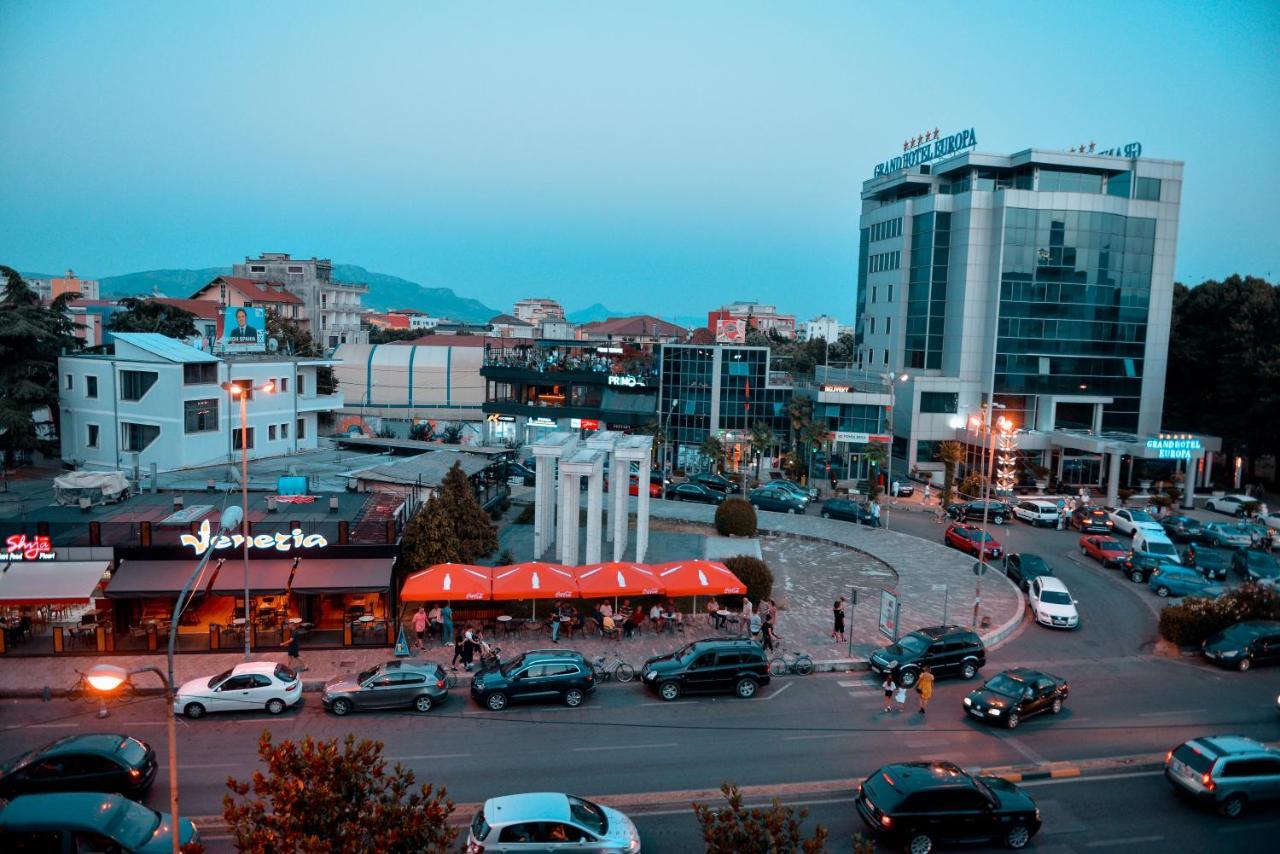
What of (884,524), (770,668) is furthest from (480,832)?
(884,524)

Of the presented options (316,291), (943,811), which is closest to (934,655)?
(943,811)

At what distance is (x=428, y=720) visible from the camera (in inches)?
778

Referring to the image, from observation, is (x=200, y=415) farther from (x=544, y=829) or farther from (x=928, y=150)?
(x=928, y=150)

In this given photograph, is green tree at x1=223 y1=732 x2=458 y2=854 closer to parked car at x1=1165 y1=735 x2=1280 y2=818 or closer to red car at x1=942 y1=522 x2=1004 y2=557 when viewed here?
parked car at x1=1165 y1=735 x2=1280 y2=818

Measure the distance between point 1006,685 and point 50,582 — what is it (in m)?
25.7

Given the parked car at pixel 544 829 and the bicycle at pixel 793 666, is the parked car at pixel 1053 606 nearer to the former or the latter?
the bicycle at pixel 793 666

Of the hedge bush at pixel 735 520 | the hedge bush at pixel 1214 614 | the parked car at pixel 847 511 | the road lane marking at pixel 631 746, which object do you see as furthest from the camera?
the parked car at pixel 847 511

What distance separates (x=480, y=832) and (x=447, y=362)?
61877mm

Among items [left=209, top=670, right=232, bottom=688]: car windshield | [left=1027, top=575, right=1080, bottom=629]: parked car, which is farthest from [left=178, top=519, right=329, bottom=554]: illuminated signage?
[left=1027, top=575, right=1080, bottom=629]: parked car

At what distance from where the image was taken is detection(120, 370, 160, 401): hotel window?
40.7 m

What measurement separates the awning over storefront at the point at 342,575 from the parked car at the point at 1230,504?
156ft

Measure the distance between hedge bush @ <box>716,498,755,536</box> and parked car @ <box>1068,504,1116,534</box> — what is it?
1771cm

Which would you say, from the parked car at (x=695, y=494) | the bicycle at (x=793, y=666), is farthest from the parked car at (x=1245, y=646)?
the parked car at (x=695, y=494)

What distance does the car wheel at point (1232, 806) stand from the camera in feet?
52.2
